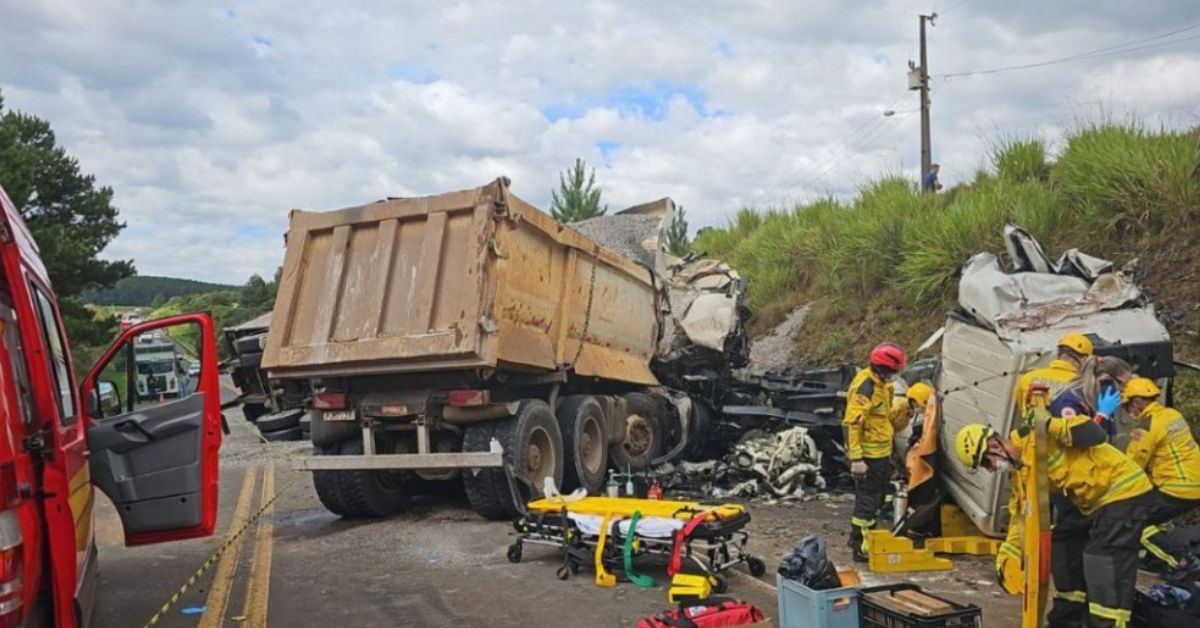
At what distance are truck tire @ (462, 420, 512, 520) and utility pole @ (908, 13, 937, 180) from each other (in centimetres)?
1776

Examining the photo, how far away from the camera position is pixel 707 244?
73.5 ft

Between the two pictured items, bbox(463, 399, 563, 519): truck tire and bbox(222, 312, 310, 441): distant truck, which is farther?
bbox(222, 312, 310, 441): distant truck

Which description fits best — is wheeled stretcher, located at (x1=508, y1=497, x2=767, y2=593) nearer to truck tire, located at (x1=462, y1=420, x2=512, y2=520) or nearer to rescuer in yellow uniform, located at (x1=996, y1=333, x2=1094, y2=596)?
truck tire, located at (x1=462, y1=420, x2=512, y2=520)

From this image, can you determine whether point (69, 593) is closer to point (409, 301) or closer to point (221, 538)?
point (409, 301)

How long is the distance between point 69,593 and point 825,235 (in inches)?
585

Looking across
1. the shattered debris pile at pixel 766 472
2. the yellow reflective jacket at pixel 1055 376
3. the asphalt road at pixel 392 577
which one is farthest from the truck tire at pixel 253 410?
the yellow reflective jacket at pixel 1055 376

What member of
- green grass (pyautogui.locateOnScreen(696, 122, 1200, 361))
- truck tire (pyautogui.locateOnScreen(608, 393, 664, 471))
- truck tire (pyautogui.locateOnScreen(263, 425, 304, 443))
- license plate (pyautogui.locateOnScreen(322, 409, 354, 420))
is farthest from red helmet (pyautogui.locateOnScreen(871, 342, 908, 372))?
truck tire (pyautogui.locateOnScreen(263, 425, 304, 443))

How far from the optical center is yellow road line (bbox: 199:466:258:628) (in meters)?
5.10

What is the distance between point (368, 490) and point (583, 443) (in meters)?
2.00

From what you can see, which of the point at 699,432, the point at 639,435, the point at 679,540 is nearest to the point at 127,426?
the point at 679,540

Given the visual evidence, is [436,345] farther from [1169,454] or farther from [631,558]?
[1169,454]

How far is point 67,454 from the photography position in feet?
11.4

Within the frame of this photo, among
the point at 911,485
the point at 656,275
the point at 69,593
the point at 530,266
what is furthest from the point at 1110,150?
the point at 69,593

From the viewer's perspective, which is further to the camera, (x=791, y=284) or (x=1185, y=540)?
(x=791, y=284)
